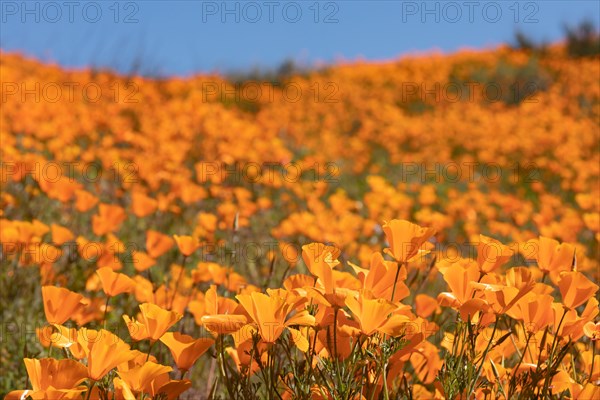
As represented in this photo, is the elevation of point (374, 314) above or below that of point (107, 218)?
Result: below

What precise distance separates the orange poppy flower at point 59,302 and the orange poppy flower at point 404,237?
65cm

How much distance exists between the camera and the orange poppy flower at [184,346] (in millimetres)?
1307

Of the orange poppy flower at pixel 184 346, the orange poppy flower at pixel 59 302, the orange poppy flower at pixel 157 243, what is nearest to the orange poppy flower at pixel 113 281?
the orange poppy flower at pixel 59 302

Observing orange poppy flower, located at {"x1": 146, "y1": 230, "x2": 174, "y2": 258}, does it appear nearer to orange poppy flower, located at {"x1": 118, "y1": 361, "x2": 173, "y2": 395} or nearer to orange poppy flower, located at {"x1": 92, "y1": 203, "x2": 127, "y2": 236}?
orange poppy flower, located at {"x1": 92, "y1": 203, "x2": 127, "y2": 236}

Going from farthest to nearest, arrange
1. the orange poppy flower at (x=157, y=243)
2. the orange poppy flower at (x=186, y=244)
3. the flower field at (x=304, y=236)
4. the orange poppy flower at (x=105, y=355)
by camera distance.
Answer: the orange poppy flower at (x=157, y=243)
the orange poppy flower at (x=186, y=244)
the flower field at (x=304, y=236)
the orange poppy flower at (x=105, y=355)

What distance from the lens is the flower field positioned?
1333 millimetres

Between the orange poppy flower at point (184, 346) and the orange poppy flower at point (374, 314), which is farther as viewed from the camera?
the orange poppy flower at point (184, 346)

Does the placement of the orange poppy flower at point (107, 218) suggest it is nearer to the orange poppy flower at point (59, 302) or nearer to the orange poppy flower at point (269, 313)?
the orange poppy flower at point (59, 302)

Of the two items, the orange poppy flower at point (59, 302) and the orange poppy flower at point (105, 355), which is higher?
the orange poppy flower at point (59, 302)

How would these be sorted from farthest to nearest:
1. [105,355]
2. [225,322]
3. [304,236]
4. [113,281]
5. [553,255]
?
[304,236], [113,281], [553,255], [225,322], [105,355]

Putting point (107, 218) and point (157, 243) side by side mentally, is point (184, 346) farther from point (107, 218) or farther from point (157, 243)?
point (107, 218)

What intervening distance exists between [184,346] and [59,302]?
0.94 ft

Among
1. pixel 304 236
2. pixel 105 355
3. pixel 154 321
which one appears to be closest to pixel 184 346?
pixel 154 321

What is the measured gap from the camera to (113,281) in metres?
1.65
